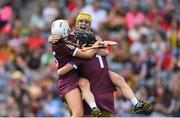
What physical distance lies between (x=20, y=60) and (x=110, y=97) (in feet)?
22.1

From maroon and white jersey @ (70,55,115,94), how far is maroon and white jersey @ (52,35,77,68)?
23 cm

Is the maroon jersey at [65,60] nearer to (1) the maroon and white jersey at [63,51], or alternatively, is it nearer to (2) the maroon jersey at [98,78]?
(1) the maroon and white jersey at [63,51]

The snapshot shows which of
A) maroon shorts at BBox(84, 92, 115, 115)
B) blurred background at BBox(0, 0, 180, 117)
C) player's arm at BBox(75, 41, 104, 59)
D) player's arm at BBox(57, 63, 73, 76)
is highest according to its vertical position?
player's arm at BBox(75, 41, 104, 59)

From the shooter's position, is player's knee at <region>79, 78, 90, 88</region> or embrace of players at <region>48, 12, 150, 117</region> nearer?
embrace of players at <region>48, 12, 150, 117</region>

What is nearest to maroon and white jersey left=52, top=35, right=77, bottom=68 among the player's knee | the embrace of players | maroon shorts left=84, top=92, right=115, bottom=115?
the embrace of players

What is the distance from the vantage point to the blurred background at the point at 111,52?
18984 mm

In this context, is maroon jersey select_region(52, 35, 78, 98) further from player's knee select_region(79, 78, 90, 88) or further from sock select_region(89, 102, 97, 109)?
sock select_region(89, 102, 97, 109)

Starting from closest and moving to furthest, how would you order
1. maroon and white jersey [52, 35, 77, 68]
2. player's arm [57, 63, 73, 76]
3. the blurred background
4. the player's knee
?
maroon and white jersey [52, 35, 77, 68]
player's arm [57, 63, 73, 76]
the player's knee
the blurred background

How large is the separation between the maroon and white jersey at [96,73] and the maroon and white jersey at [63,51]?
0.77 feet

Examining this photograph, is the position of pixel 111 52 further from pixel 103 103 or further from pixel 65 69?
pixel 65 69

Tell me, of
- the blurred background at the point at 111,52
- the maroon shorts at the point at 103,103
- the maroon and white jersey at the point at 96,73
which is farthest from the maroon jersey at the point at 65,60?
the blurred background at the point at 111,52

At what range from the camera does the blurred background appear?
19.0 meters

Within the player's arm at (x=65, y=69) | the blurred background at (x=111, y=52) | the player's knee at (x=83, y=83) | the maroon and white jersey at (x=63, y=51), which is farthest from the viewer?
the blurred background at (x=111, y=52)

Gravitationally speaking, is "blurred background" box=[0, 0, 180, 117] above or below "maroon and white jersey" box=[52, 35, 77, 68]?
below
